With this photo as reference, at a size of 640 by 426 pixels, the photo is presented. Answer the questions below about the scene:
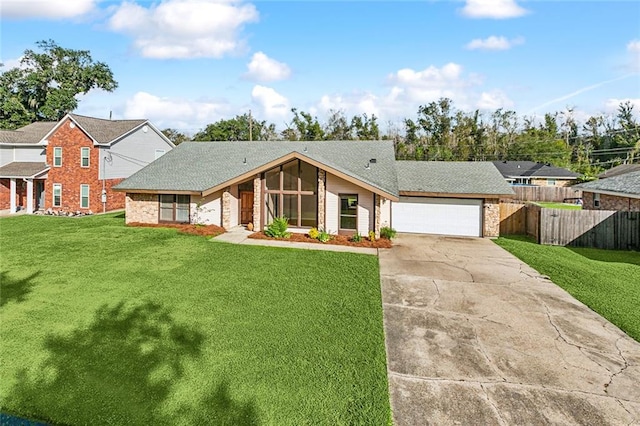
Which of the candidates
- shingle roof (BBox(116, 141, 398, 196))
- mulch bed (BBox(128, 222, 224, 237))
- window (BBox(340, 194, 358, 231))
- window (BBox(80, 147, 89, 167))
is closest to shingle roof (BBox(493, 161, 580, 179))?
shingle roof (BBox(116, 141, 398, 196))

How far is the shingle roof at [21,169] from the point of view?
22.8m

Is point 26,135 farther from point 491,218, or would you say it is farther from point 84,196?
point 491,218

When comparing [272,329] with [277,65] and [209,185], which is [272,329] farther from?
[277,65]

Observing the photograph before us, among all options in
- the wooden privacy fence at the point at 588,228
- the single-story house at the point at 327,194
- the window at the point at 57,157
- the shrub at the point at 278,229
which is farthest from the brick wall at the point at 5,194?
the wooden privacy fence at the point at 588,228

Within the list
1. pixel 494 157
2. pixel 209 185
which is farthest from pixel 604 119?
pixel 209 185

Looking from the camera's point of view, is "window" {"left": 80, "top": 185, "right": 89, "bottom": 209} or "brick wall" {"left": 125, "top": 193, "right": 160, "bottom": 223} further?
"window" {"left": 80, "top": 185, "right": 89, "bottom": 209}

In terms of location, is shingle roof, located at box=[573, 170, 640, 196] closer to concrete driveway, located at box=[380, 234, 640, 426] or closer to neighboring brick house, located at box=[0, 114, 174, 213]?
concrete driveway, located at box=[380, 234, 640, 426]

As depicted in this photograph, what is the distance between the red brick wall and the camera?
2272 cm

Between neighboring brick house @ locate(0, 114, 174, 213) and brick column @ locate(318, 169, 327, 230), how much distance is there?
634 inches

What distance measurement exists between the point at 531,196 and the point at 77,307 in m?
36.1

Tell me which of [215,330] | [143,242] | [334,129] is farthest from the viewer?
[334,129]

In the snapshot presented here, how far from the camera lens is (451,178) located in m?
18.1

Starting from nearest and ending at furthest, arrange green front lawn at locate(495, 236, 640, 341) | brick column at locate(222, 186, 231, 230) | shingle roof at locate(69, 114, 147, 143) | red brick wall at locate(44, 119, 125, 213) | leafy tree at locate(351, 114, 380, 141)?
green front lawn at locate(495, 236, 640, 341) → brick column at locate(222, 186, 231, 230) → red brick wall at locate(44, 119, 125, 213) → shingle roof at locate(69, 114, 147, 143) → leafy tree at locate(351, 114, 380, 141)

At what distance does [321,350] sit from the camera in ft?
19.8
